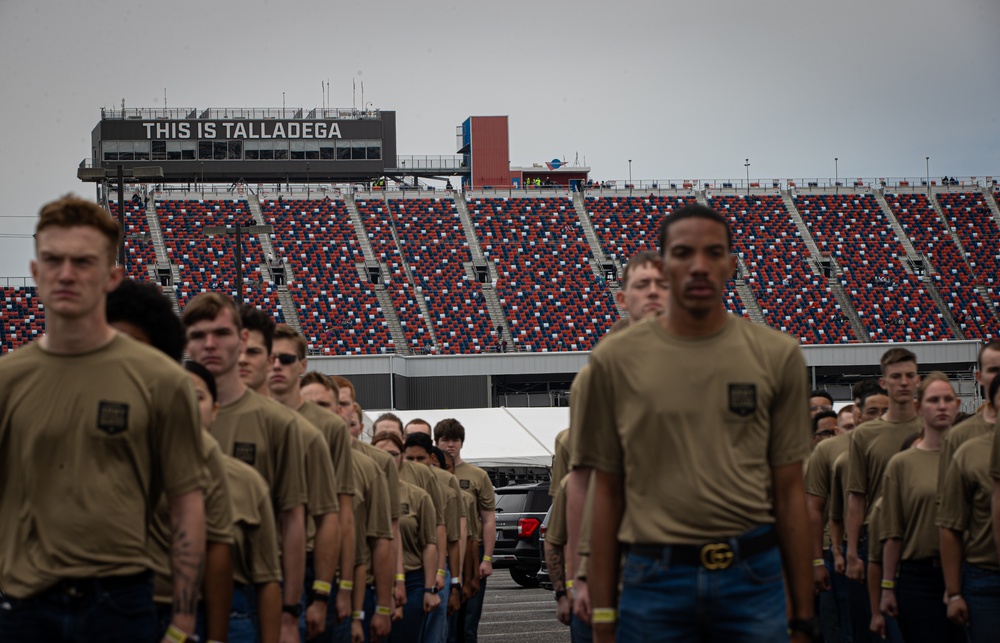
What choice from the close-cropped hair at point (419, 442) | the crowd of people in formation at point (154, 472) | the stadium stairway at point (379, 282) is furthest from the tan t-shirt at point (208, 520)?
the stadium stairway at point (379, 282)

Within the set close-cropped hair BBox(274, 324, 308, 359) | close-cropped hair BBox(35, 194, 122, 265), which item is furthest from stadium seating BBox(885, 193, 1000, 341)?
close-cropped hair BBox(35, 194, 122, 265)

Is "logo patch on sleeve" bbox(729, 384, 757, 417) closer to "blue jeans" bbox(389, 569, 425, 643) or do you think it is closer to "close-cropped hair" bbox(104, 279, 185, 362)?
"close-cropped hair" bbox(104, 279, 185, 362)

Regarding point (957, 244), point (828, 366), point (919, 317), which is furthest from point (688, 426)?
point (957, 244)

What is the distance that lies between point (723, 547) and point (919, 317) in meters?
59.2

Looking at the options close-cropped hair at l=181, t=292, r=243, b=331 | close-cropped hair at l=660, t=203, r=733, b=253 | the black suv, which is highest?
close-cropped hair at l=660, t=203, r=733, b=253

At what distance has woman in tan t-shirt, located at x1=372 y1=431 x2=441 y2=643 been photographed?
1062 cm

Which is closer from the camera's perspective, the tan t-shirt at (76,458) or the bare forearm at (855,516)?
the tan t-shirt at (76,458)

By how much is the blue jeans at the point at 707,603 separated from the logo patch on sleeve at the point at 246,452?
213cm

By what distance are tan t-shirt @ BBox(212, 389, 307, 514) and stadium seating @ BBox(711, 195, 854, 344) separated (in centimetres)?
5400

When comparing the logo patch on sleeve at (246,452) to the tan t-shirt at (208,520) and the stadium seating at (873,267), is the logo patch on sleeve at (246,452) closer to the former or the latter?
the tan t-shirt at (208,520)

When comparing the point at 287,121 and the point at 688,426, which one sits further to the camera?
the point at 287,121

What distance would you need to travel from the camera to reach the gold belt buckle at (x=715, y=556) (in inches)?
183

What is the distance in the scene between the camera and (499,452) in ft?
119

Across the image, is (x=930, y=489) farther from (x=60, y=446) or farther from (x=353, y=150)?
(x=353, y=150)
